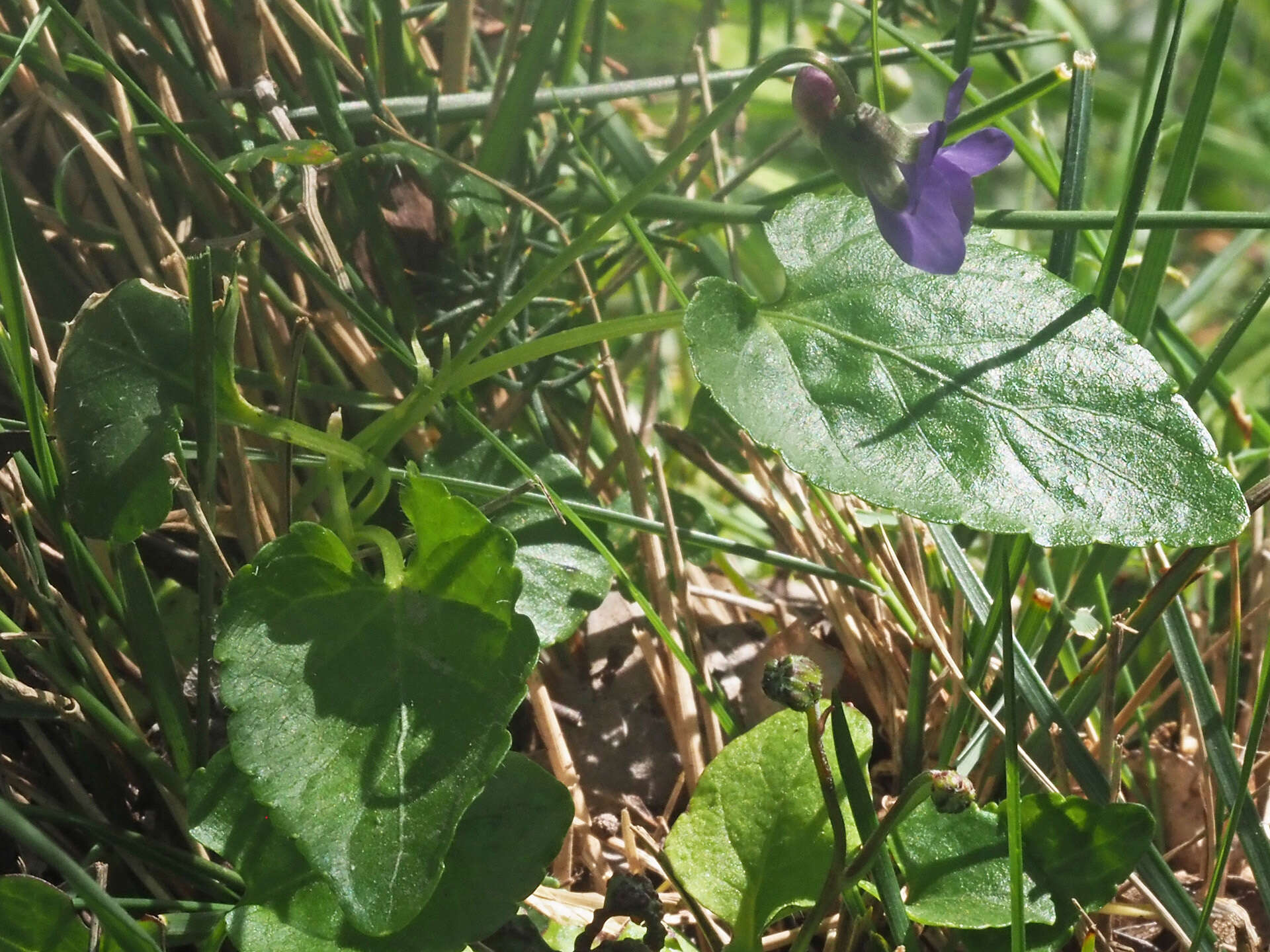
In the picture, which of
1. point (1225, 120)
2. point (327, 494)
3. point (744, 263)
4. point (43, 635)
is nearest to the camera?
point (43, 635)

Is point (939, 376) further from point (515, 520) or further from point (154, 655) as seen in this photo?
point (154, 655)

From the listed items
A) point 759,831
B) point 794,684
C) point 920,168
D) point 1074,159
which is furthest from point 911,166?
point 759,831

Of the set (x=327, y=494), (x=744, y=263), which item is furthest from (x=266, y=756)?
(x=744, y=263)

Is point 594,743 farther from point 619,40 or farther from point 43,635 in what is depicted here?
point 619,40

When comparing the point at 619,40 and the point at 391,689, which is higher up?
the point at 619,40

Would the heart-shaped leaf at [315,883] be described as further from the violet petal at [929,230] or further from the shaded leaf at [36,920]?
the violet petal at [929,230]

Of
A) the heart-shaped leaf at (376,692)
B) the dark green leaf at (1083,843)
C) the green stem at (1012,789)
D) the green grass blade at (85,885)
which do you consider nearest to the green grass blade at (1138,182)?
the green stem at (1012,789)
